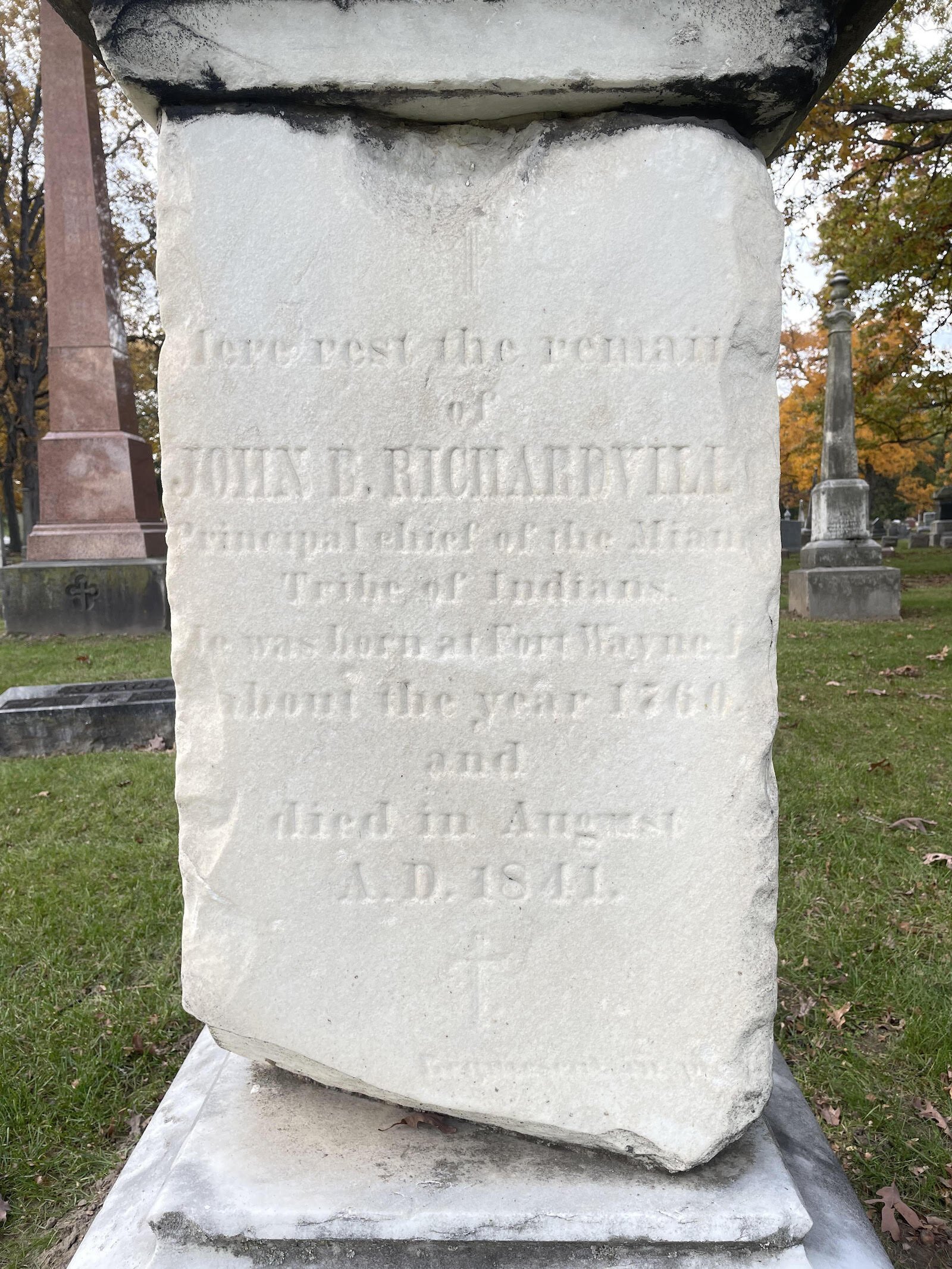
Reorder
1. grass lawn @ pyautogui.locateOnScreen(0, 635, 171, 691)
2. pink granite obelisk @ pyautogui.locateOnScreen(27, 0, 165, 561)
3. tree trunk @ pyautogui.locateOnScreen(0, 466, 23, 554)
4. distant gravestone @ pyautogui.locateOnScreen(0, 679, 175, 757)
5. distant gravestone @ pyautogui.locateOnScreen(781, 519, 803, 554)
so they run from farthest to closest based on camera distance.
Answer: tree trunk @ pyautogui.locateOnScreen(0, 466, 23, 554), distant gravestone @ pyautogui.locateOnScreen(781, 519, 803, 554), pink granite obelisk @ pyautogui.locateOnScreen(27, 0, 165, 561), grass lawn @ pyautogui.locateOnScreen(0, 635, 171, 691), distant gravestone @ pyautogui.locateOnScreen(0, 679, 175, 757)

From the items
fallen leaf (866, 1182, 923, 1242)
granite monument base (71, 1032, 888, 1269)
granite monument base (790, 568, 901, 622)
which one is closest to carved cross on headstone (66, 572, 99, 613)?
granite monument base (790, 568, 901, 622)

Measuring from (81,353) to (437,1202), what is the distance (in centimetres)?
1111

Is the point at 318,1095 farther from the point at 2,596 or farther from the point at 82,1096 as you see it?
the point at 2,596

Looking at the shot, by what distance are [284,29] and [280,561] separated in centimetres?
102

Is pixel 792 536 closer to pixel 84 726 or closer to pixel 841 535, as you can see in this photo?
pixel 841 535

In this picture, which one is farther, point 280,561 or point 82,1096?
point 82,1096

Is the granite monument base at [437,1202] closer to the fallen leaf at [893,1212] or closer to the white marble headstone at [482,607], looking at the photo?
the white marble headstone at [482,607]

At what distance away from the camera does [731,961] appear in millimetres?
1851

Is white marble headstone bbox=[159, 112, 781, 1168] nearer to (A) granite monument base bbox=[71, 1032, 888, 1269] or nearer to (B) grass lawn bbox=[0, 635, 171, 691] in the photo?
(A) granite monument base bbox=[71, 1032, 888, 1269]

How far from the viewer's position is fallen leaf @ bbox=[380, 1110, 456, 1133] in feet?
6.44

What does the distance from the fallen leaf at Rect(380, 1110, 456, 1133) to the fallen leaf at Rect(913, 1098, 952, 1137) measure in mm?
1428

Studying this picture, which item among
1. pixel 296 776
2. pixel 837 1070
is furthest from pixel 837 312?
pixel 296 776

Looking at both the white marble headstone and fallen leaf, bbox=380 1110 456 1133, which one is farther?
fallen leaf, bbox=380 1110 456 1133

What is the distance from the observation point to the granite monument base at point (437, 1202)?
1.68m
